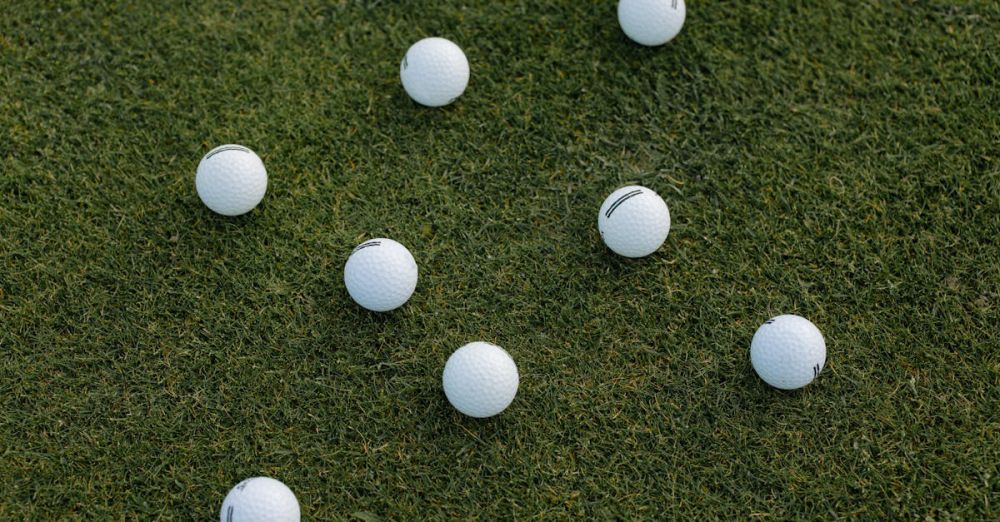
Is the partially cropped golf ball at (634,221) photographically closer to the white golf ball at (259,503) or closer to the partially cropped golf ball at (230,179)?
the partially cropped golf ball at (230,179)

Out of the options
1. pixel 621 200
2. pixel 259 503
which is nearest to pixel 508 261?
pixel 621 200

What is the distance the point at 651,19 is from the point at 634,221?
912mm

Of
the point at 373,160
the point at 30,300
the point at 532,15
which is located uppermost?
the point at 532,15

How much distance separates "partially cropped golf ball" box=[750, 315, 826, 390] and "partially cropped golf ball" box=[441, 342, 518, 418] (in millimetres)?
915

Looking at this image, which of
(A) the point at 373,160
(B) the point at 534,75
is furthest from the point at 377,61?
(B) the point at 534,75

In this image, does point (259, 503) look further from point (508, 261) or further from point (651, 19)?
point (651, 19)

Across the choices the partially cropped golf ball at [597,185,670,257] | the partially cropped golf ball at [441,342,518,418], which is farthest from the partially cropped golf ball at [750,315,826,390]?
the partially cropped golf ball at [441,342,518,418]

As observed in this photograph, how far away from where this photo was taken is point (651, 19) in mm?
3246

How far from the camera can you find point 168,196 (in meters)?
3.17

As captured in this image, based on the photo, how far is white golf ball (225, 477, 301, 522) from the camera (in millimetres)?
2619

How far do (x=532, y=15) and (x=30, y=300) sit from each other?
234 centimetres

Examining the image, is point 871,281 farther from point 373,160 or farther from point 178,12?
point 178,12

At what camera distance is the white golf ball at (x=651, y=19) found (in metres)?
3.24

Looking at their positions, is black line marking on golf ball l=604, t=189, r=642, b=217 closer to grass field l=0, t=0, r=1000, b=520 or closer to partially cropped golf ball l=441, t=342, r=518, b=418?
grass field l=0, t=0, r=1000, b=520
